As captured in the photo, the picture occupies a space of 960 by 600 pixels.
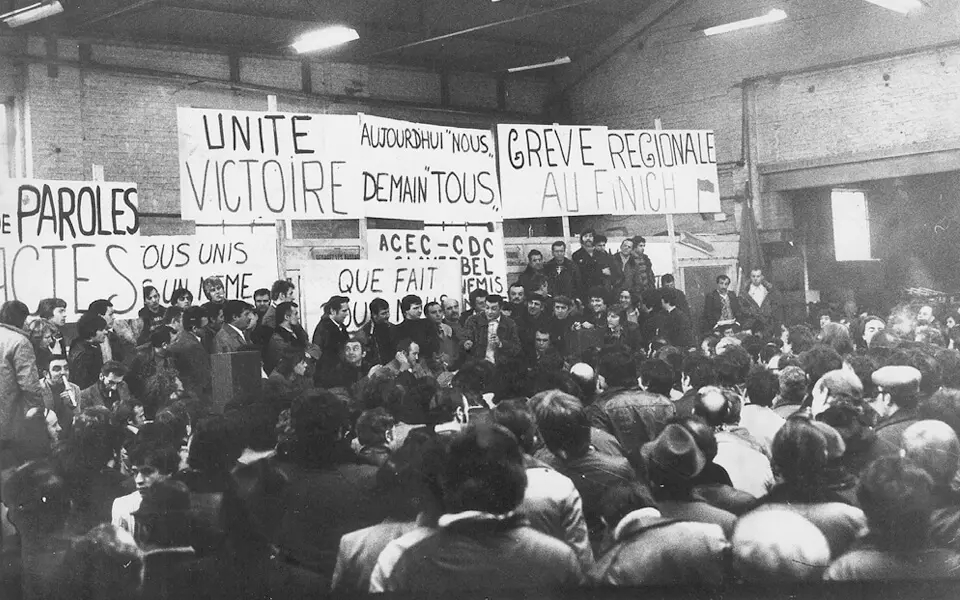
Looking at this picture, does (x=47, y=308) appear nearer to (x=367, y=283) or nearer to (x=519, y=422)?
(x=367, y=283)

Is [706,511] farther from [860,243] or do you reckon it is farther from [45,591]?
[860,243]

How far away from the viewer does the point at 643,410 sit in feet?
18.4

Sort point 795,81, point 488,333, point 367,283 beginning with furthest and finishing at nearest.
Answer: point 795,81, point 488,333, point 367,283

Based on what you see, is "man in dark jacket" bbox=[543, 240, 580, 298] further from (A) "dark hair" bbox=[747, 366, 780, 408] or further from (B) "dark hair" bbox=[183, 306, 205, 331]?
(A) "dark hair" bbox=[747, 366, 780, 408]

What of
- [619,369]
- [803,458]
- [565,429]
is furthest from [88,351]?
[803,458]

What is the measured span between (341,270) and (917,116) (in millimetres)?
9621

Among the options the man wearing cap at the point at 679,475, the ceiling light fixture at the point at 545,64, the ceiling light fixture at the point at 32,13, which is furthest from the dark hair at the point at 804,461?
the ceiling light fixture at the point at 545,64

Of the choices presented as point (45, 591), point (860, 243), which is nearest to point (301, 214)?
point (45, 591)

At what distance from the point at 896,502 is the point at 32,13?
11.8 metres

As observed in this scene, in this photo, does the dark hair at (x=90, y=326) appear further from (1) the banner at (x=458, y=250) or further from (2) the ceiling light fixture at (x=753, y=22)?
(2) the ceiling light fixture at (x=753, y=22)

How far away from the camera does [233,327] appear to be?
873cm

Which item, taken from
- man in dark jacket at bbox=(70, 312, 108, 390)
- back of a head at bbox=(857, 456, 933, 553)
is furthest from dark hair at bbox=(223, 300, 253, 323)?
back of a head at bbox=(857, 456, 933, 553)

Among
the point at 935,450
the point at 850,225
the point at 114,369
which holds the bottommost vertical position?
the point at 935,450

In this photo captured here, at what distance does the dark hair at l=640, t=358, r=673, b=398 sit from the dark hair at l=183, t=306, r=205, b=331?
433 centimetres
